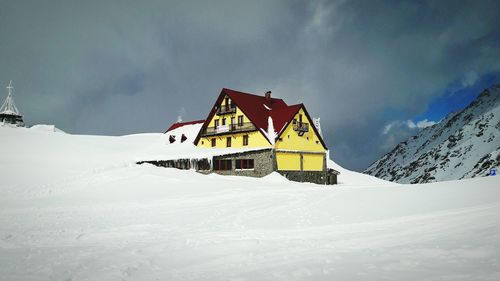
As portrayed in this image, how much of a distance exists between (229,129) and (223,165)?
15.3 feet

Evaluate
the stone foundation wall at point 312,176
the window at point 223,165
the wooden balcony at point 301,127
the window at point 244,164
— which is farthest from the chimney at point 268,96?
the stone foundation wall at point 312,176

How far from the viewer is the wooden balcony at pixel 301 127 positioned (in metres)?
40.1

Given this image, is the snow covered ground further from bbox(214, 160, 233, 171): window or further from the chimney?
the chimney

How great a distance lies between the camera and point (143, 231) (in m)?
10.7

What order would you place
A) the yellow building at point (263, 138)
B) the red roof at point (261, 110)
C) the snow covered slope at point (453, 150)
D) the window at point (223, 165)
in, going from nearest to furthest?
the yellow building at point (263, 138)
the red roof at point (261, 110)
the window at point (223, 165)
the snow covered slope at point (453, 150)

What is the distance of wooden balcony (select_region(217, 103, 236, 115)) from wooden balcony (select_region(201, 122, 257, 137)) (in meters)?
1.78

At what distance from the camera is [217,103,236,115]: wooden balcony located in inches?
1639

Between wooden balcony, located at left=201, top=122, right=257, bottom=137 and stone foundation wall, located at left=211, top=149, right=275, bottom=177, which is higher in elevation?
wooden balcony, located at left=201, top=122, right=257, bottom=137

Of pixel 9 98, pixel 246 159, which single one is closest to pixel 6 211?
pixel 246 159

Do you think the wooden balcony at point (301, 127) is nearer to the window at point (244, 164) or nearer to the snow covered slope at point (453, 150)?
the window at point (244, 164)

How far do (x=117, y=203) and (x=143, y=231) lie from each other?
8001 millimetres

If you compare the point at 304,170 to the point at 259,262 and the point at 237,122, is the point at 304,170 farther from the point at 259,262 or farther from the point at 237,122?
the point at 259,262

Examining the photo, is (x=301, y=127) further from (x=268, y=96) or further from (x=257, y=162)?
(x=268, y=96)

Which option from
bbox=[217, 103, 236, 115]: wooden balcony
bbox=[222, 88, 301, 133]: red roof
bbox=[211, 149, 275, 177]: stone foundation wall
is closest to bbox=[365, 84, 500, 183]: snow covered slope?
bbox=[222, 88, 301, 133]: red roof
